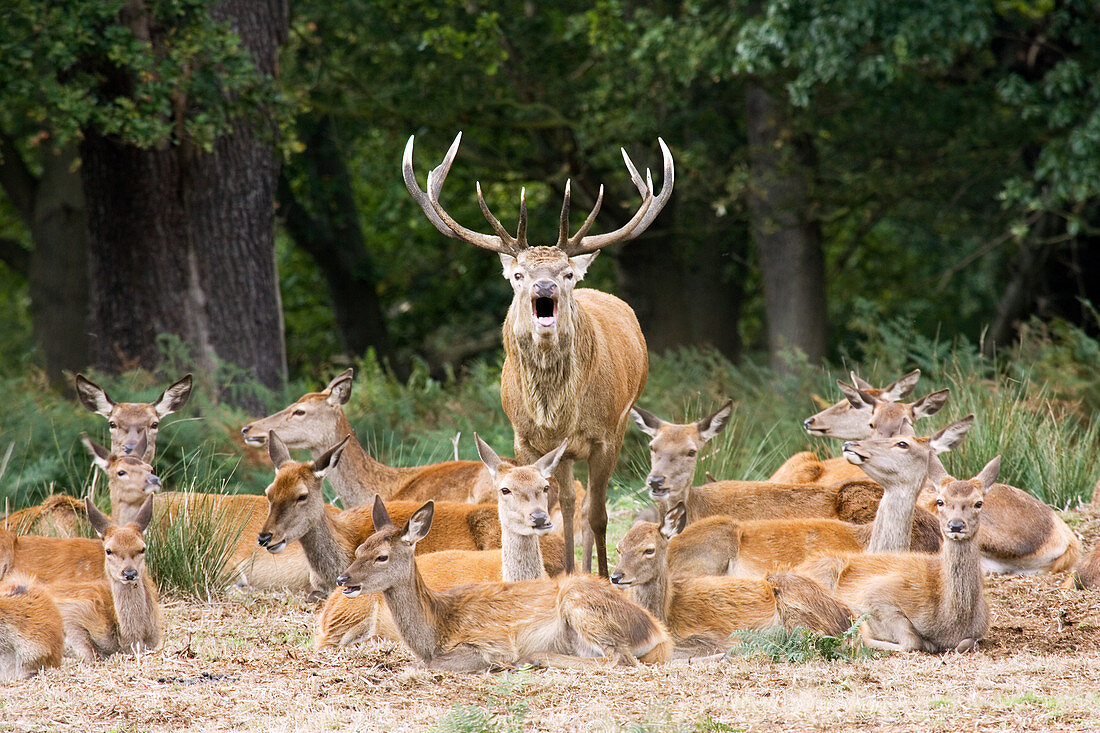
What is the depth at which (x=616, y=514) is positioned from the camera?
10.3m

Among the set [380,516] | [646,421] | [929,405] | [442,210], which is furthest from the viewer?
[929,405]

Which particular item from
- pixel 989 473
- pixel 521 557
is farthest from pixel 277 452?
pixel 989 473

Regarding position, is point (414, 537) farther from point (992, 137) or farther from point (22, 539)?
point (992, 137)

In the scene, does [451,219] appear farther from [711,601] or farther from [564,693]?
[564,693]

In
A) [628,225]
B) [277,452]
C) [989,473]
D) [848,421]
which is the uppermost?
[628,225]

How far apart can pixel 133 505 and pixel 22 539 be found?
0.58m

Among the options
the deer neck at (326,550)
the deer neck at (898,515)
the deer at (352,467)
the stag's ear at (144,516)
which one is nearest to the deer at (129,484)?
the stag's ear at (144,516)

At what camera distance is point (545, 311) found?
24.0 feet

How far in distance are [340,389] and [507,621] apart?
3.54 metres

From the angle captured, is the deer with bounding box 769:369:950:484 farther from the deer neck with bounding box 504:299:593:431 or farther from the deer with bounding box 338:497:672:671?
the deer with bounding box 338:497:672:671

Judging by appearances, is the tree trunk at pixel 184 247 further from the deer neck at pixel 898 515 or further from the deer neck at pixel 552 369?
the deer neck at pixel 898 515

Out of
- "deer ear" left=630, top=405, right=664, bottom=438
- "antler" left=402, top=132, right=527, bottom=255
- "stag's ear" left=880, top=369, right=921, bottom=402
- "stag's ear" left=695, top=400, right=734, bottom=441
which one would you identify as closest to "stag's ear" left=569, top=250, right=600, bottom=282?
"antler" left=402, top=132, right=527, bottom=255

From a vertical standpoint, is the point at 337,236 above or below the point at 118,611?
above

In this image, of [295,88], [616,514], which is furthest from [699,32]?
[616,514]
